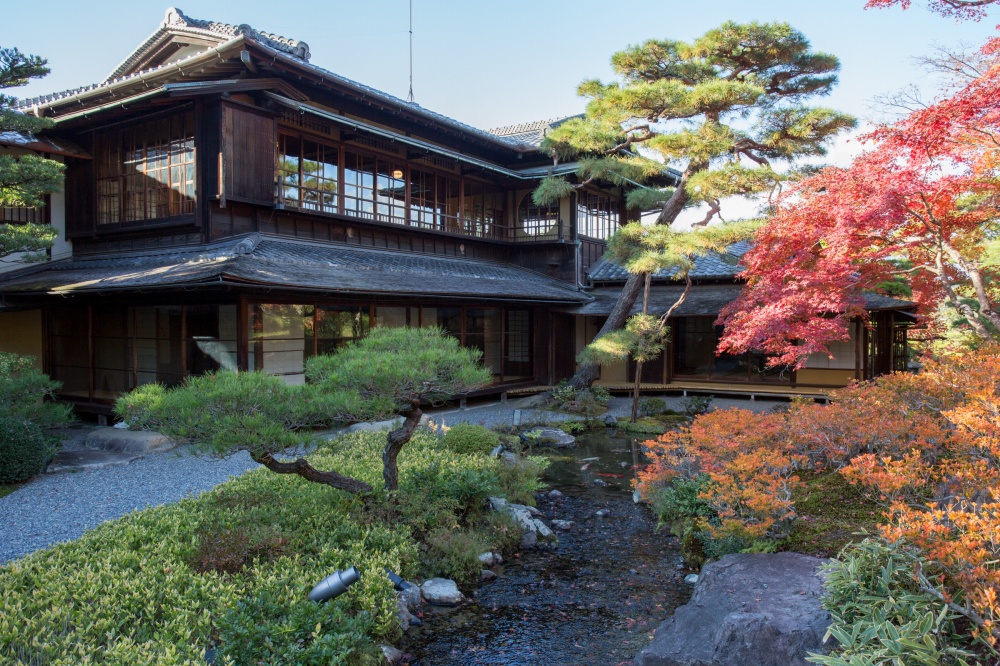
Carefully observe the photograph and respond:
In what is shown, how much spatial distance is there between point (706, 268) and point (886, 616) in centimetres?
1570

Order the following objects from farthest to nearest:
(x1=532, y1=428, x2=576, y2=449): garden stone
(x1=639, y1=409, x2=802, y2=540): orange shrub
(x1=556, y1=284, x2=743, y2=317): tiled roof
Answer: (x1=556, y1=284, x2=743, y2=317): tiled roof
(x1=532, y1=428, x2=576, y2=449): garden stone
(x1=639, y1=409, x2=802, y2=540): orange shrub

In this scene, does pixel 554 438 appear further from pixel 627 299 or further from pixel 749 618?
pixel 749 618

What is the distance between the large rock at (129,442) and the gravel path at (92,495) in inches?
14.2

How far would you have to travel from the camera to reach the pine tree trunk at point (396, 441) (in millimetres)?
6715

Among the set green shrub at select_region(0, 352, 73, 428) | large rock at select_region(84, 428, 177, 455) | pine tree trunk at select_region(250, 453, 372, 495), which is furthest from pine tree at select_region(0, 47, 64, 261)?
pine tree trunk at select_region(250, 453, 372, 495)

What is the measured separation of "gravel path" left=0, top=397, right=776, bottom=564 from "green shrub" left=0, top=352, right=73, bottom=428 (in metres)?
1.04

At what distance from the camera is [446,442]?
393 inches

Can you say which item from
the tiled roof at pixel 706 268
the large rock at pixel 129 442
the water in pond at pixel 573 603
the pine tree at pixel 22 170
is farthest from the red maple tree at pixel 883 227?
the pine tree at pixel 22 170

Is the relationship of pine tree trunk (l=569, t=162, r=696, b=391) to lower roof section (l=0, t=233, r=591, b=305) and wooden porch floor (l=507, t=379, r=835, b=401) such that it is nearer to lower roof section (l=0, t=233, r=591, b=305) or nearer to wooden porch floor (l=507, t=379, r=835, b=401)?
wooden porch floor (l=507, t=379, r=835, b=401)

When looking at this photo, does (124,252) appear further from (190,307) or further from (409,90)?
(409,90)

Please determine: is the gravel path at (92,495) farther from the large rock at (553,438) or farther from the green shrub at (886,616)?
the large rock at (553,438)

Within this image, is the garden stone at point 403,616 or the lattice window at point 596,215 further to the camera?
the lattice window at point 596,215

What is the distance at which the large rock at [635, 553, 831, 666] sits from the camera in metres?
3.92

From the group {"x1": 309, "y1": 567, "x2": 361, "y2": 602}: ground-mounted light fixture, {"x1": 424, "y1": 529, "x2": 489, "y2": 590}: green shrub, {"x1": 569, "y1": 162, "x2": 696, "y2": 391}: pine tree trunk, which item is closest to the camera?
{"x1": 309, "y1": 567, "x2": 361, "y2": 602}: ground-mounted light fixture
